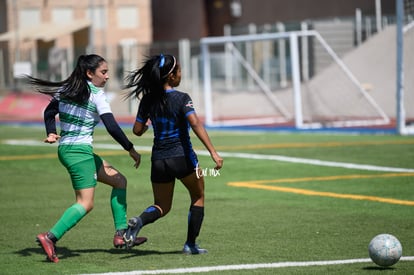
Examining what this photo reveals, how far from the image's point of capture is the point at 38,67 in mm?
58500

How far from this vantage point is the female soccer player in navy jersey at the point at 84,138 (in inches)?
399

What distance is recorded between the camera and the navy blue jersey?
10070 mm

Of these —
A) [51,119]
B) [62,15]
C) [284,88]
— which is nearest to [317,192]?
[51,119]

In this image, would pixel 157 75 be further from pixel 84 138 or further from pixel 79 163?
pixel 79 163

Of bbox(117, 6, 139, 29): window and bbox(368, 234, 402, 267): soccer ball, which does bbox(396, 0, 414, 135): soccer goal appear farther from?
bbox(117, 6, 139, 29): window

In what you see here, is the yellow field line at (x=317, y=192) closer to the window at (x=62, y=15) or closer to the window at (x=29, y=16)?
the window at (x=29, y=16)

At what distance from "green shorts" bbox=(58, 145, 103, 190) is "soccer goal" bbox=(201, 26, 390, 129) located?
19.7m

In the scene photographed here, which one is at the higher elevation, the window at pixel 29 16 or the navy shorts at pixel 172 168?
the window at pixel 29 16

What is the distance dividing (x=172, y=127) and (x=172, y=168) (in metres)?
0.37

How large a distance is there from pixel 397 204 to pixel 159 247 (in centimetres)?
407

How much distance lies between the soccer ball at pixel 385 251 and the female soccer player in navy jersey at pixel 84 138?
2.22 meters

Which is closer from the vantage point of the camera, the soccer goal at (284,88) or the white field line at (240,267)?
the white field line at (240,267)

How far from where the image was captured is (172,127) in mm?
10094

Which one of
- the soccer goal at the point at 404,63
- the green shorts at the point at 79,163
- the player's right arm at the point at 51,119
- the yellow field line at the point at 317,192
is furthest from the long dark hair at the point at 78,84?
the soccer goal at the point at 404,63
